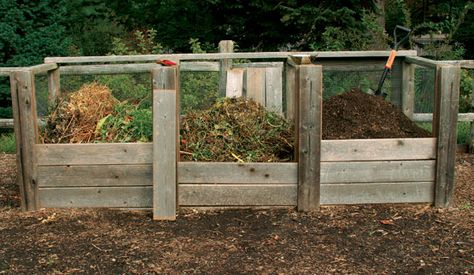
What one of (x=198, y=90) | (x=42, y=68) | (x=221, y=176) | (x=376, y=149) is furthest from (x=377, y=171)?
(x=42, y=68)

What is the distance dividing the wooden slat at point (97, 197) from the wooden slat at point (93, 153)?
0.75ft

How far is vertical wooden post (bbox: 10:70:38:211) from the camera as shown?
16.9 ft

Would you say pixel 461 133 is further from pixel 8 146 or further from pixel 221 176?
pixel 8 146

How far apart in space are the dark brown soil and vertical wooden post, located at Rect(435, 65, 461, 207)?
0.42 meters

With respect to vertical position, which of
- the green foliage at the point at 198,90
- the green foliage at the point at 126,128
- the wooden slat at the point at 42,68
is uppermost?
the wooden slat at the point at 42,68

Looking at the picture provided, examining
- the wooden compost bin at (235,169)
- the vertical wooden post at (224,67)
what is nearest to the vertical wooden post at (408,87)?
the wooden compost bin at (235,169)

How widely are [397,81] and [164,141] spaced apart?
9.22 feet

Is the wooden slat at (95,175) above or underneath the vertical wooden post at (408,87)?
underneath

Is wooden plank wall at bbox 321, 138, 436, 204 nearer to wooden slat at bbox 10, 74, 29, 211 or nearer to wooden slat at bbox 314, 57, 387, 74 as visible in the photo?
wooden slat at bbox 314, 57, 387, 74

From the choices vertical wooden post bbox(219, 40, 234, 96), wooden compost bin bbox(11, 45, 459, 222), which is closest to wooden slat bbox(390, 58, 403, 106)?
wooden compost bin bbox(11, 45, 459, 222)

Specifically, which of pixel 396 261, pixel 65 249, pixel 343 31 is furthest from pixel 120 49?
pixel 396 261

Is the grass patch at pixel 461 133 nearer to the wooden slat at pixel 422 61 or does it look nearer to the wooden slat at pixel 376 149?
the wooden slat at pixel 422 61

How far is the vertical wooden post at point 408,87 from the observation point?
6598 mm

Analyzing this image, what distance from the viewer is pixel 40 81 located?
23.1ft
